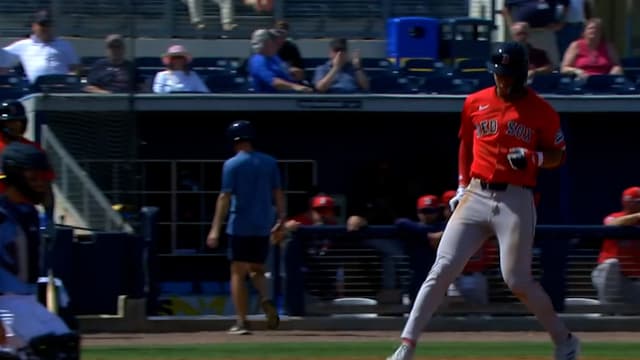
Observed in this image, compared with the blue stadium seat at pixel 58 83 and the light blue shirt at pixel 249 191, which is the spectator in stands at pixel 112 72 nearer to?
the blue stadium seat at pixel 58 83

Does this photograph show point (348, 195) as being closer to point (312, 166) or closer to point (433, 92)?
point (312, 166)

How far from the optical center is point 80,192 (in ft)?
40.5

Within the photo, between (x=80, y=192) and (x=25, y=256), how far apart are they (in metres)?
7.09

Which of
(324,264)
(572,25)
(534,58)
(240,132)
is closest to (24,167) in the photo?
(240,132)

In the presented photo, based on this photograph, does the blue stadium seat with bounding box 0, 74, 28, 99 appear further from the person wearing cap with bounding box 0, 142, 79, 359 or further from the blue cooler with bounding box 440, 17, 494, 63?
the person wearing cap with bounding box 0, 142, 79, 359

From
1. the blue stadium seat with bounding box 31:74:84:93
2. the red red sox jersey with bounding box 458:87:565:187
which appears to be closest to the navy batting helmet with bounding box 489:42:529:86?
the red red sox jersey with bounding box 458:87:565:187

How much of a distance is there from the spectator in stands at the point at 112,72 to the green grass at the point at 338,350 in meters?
2.80

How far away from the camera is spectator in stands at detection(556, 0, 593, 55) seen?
15.5 metres

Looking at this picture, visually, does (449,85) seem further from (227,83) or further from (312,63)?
→ (227,83)

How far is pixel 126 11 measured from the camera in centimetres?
1119

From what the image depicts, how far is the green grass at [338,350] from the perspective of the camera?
8.77m

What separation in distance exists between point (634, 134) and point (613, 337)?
6048mm

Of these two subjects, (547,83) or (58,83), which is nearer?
(58,83)

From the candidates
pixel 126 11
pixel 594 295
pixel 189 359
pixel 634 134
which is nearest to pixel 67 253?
pixel 126 11
